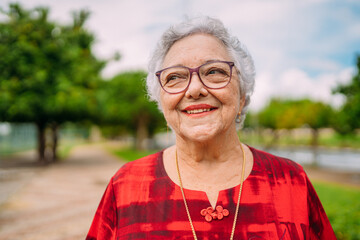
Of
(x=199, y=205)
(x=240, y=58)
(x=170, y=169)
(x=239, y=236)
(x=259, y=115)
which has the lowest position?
(x=259, y=115)

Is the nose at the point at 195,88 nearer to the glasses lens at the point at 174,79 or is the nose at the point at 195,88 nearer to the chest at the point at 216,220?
the glasses lens at the point at 174,79

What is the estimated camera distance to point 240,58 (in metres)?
1.52

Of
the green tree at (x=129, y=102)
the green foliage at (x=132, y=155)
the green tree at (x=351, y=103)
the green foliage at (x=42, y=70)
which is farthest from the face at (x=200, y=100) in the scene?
the green tree at (x=129, y=102)

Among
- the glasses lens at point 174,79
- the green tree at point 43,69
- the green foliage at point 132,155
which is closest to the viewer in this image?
the glasses lens at point 174,79

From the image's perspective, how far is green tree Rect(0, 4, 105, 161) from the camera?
39.9ft

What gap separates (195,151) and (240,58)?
57 centimetres

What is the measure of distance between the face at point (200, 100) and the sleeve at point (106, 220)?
524mm

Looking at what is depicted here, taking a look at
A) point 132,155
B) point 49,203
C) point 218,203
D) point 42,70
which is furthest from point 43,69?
point 218,203

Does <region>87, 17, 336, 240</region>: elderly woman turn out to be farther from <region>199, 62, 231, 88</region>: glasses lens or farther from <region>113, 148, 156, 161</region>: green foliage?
<region>113, 148, 156, 161</region>: green foliage

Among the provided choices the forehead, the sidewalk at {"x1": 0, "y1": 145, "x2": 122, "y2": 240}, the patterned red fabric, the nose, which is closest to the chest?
the patterned red fabric

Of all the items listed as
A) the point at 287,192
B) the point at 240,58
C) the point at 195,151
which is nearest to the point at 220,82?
the point at 240,58

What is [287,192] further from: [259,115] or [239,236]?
[259,115]

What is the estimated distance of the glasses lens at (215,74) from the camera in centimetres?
137

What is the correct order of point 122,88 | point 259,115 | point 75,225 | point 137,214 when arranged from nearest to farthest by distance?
point 137,214, point 75,225, point 122,88, point 259,115
